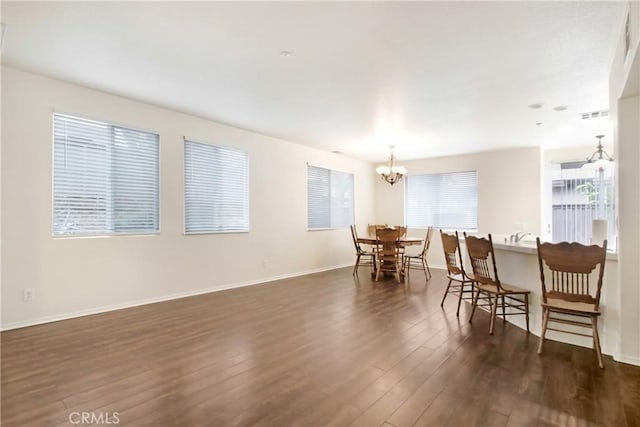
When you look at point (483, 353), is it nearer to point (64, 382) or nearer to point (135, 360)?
point (135, 360)

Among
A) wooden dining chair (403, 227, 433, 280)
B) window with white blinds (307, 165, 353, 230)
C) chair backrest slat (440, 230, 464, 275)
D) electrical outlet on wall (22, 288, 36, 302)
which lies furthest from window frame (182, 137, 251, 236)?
chair backrest slat (440, 230, 464, 275)

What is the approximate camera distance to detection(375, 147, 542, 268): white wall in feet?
22.4

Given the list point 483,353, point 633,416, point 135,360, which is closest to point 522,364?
point 483,353

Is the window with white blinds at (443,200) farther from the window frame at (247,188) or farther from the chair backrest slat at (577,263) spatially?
the chair backrest slat at (577,263)

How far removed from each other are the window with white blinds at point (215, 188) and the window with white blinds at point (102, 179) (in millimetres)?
511

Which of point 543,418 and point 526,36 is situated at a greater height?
point 526,36

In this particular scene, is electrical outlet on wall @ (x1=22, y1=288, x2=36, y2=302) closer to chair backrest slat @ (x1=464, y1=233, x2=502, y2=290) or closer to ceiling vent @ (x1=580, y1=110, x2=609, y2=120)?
chair backrest slat @ (x1=464, y1=233, x2=502, y2=290)

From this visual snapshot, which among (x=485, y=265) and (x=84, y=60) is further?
(x=485, y=265)

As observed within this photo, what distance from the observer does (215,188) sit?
529 centimetres

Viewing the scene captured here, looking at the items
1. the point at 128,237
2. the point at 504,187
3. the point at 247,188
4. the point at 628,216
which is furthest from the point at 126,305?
the point at 504,187

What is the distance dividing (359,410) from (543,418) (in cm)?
105

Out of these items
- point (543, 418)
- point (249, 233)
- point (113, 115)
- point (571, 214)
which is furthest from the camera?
point (571, 214)

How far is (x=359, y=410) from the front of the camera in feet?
6.33

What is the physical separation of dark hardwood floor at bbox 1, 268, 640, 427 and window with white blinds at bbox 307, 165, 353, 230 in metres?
3.53
